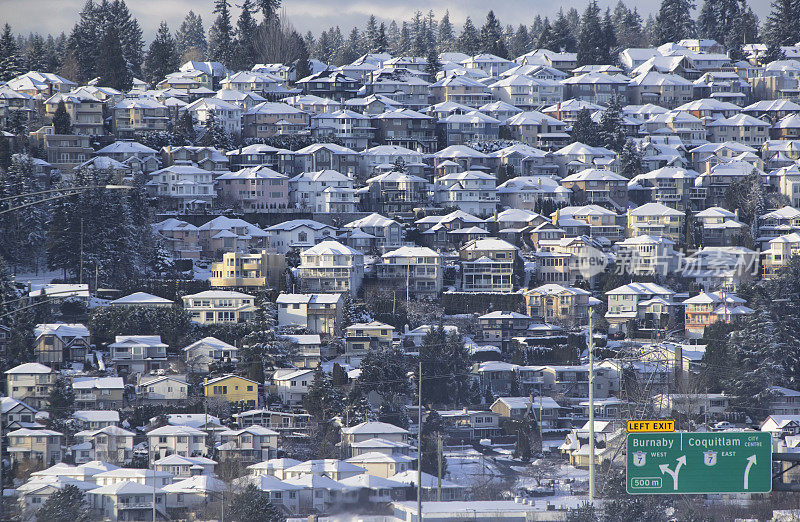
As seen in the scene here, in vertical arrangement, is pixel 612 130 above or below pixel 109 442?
above

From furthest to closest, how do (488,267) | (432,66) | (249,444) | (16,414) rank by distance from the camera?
(432,66), (488,267), (16,414), (249,444)

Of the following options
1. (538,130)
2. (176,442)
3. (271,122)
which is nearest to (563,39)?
(538,130)

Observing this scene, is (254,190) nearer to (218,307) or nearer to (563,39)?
(218,307)

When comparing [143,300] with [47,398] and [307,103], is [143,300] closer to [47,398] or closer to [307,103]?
[47,398]

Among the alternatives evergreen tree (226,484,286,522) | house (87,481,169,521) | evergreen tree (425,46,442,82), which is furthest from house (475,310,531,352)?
evergreen tree (425,46,442,82)

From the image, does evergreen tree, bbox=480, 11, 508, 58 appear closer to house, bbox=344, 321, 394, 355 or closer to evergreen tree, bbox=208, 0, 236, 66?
evergreen tree, bbox=208, 0, 236, 66

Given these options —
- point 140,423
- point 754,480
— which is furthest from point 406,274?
point 754,480
